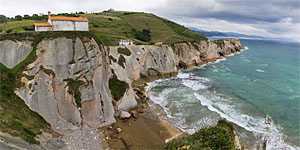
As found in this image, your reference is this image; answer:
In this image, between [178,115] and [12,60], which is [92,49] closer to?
[12,60]

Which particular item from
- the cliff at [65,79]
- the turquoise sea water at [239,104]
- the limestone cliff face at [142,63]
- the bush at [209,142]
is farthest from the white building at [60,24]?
the bush at [209,142]

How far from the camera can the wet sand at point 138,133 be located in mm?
22375

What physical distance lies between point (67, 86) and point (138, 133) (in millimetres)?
12285

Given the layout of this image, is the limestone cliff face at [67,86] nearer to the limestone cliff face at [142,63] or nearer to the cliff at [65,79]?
the cliff at [65,79]

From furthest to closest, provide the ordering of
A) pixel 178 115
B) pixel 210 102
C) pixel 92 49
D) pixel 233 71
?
pixel 233 71 → pixel 210 102 → pixel 178 115 → pixel 92 49

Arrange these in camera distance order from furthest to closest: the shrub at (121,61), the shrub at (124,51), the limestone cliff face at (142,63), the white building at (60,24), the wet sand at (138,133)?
the shrub at (124,51)
the shrub at (121,61)
the limestone cliff face at (142,63)
the white building at (60,24)
the wet sand at (138,133)

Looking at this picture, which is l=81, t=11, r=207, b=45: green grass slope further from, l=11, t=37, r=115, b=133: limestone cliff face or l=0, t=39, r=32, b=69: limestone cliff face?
l=0, t=39, r=32, b=69: limestone cliff face

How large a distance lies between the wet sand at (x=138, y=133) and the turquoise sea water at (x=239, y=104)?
285cm

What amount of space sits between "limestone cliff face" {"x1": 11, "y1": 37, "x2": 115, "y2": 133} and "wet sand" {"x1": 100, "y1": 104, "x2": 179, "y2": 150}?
94.0 inches

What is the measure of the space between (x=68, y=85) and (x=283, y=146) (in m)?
32.1

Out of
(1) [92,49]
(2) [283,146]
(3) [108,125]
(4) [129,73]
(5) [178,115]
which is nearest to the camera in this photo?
(2) [283,146]

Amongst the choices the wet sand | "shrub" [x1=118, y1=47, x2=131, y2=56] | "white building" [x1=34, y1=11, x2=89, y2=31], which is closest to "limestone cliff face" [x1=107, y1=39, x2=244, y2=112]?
"shrub" [x1=118, y1=47, x2=131, y2=56]

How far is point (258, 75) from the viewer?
61250 millimetres

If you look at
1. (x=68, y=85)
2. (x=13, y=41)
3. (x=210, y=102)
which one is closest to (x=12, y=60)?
(x=13, y=41)
